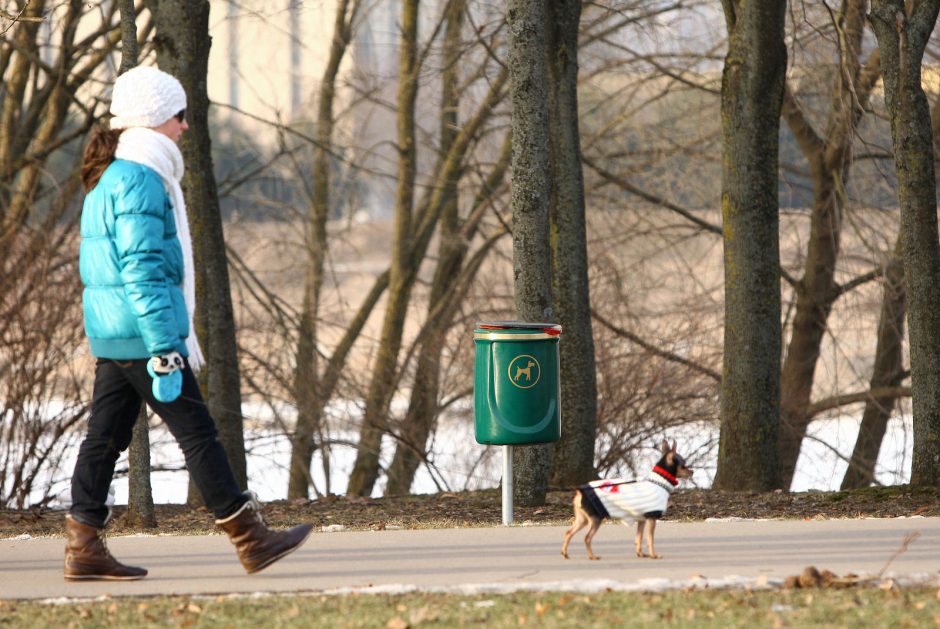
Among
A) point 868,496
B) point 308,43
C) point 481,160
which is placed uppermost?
point 308,43

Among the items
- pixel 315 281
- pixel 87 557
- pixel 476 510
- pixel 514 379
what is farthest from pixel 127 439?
pixel 315 281

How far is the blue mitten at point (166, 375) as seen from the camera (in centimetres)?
539

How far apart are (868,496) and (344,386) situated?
9221 mm

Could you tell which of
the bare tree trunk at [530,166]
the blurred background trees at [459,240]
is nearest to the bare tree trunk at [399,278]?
the blurred background trees at [459,240]

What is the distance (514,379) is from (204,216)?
184 inches

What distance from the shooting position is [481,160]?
19.2 meters

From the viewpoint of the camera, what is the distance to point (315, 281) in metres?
20.7

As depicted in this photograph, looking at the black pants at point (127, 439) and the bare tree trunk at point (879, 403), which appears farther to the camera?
the bare tree trunk at point (879, 403)

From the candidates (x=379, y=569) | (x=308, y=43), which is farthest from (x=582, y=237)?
(x=308, y=43)

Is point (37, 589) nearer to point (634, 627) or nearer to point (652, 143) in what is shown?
point (634, 627)

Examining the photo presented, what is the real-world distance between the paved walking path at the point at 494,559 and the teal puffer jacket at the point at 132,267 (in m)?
1.02

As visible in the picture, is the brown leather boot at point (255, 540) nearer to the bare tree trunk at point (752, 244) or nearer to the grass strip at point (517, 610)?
the grass strip at point (517, 610)

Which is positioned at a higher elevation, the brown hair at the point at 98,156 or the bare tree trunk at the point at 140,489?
the brown hair at the point at 98,156

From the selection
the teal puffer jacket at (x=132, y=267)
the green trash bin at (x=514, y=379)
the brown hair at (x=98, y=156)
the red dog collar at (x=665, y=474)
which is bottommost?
the red dog collar at (x=665, y=474)
